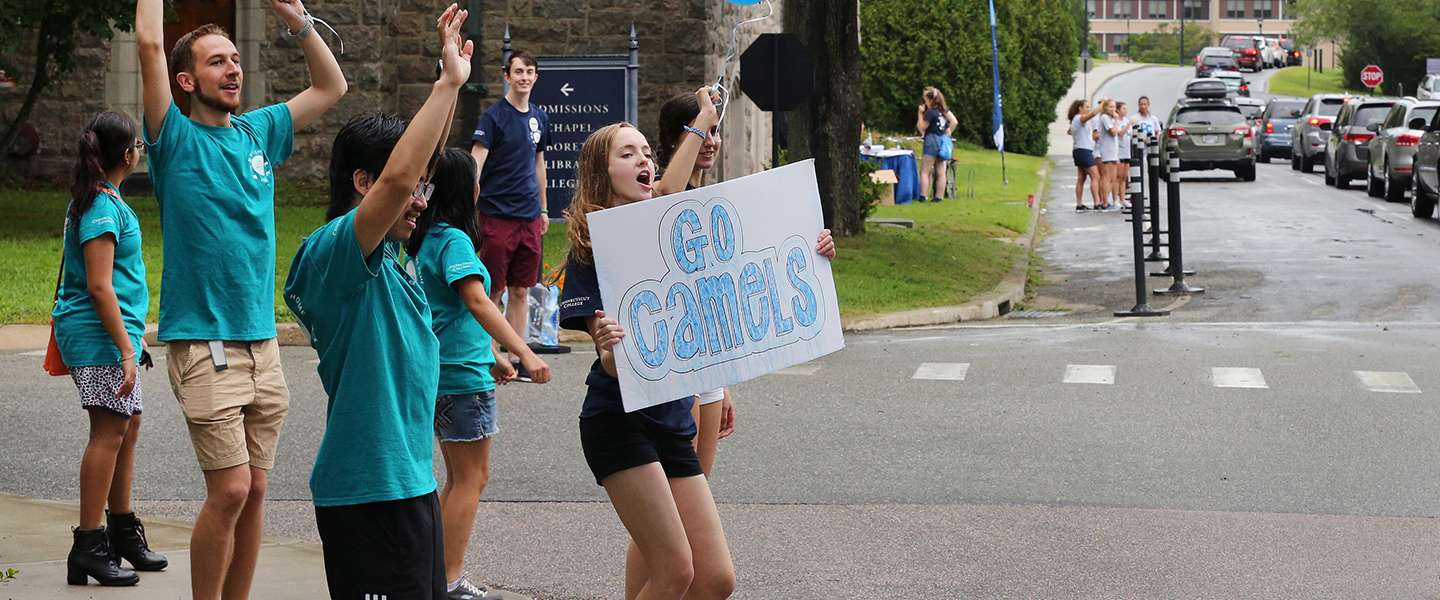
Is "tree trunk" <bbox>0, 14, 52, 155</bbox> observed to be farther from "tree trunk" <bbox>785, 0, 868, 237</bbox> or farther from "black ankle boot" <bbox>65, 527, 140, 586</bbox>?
"black ankle boot" <bbox>65, 527, 140, 586</bbox>

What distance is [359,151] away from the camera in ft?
11.9

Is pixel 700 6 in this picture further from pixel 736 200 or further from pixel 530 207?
pixel 736 200

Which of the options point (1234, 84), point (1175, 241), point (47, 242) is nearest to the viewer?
point (47, 242)

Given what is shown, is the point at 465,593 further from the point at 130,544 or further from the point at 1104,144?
the point at 1104,144

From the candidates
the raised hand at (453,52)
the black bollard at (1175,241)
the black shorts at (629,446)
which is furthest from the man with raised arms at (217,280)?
the black bollard at (1175,241)

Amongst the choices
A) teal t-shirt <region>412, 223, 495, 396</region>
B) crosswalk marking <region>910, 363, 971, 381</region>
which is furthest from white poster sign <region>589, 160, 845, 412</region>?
crosswalk marking <region>910, 363, 971, 381</region>

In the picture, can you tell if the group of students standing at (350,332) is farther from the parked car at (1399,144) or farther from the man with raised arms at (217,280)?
the parked car at (1399,144)

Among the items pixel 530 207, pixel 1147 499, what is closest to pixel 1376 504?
pixel 1147 499

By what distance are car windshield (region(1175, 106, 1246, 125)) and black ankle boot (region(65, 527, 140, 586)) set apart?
29.7 meters

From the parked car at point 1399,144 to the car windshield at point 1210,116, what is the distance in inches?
141

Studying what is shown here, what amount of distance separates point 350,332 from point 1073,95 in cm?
7862

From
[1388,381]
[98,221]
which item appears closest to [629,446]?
[98,221]

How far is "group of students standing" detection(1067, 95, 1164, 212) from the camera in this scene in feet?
79.6

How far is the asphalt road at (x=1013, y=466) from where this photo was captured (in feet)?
18.6
